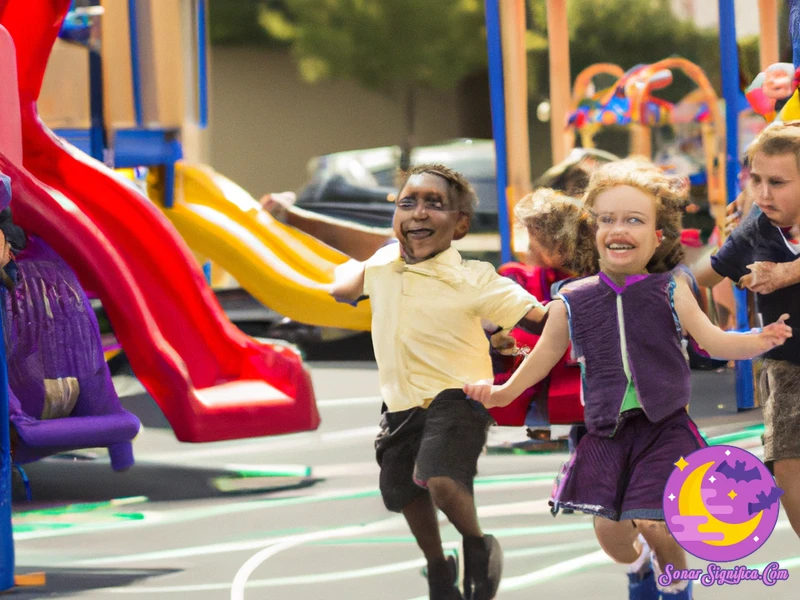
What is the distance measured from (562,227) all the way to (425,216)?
76 centimetres

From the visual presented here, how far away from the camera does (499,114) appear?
8.46m

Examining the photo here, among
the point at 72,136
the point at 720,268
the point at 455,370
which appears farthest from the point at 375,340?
the point at 72,136

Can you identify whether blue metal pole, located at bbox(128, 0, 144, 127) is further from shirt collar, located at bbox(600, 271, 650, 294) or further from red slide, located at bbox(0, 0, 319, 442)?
shirt collar, located at bbox(600, 271, 650, 294)

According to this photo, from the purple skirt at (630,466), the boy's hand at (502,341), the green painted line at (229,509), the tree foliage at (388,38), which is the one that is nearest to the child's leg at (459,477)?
the boy's hand at (502,341)

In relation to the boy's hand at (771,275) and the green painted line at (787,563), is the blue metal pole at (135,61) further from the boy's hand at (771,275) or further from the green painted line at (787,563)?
the boy's hand at (771,275)

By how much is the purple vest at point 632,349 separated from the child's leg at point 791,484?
1.80ft

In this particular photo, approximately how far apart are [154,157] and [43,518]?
332 cm

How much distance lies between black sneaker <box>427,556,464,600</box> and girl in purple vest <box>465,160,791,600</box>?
0.48m

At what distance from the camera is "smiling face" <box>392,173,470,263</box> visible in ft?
12.4

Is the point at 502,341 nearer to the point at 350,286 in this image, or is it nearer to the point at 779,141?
the point at 350,286

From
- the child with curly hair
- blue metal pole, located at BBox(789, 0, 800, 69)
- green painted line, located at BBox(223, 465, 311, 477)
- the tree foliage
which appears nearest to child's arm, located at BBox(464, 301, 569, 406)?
the child with curly hair

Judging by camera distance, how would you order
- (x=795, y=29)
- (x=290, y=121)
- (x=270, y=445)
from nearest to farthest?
(x=795, y=29)
(x=270, y=445)
(x=290, y=121)

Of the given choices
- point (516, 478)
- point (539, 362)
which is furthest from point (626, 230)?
point (516, 478)

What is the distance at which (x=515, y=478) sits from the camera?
5.85 m
